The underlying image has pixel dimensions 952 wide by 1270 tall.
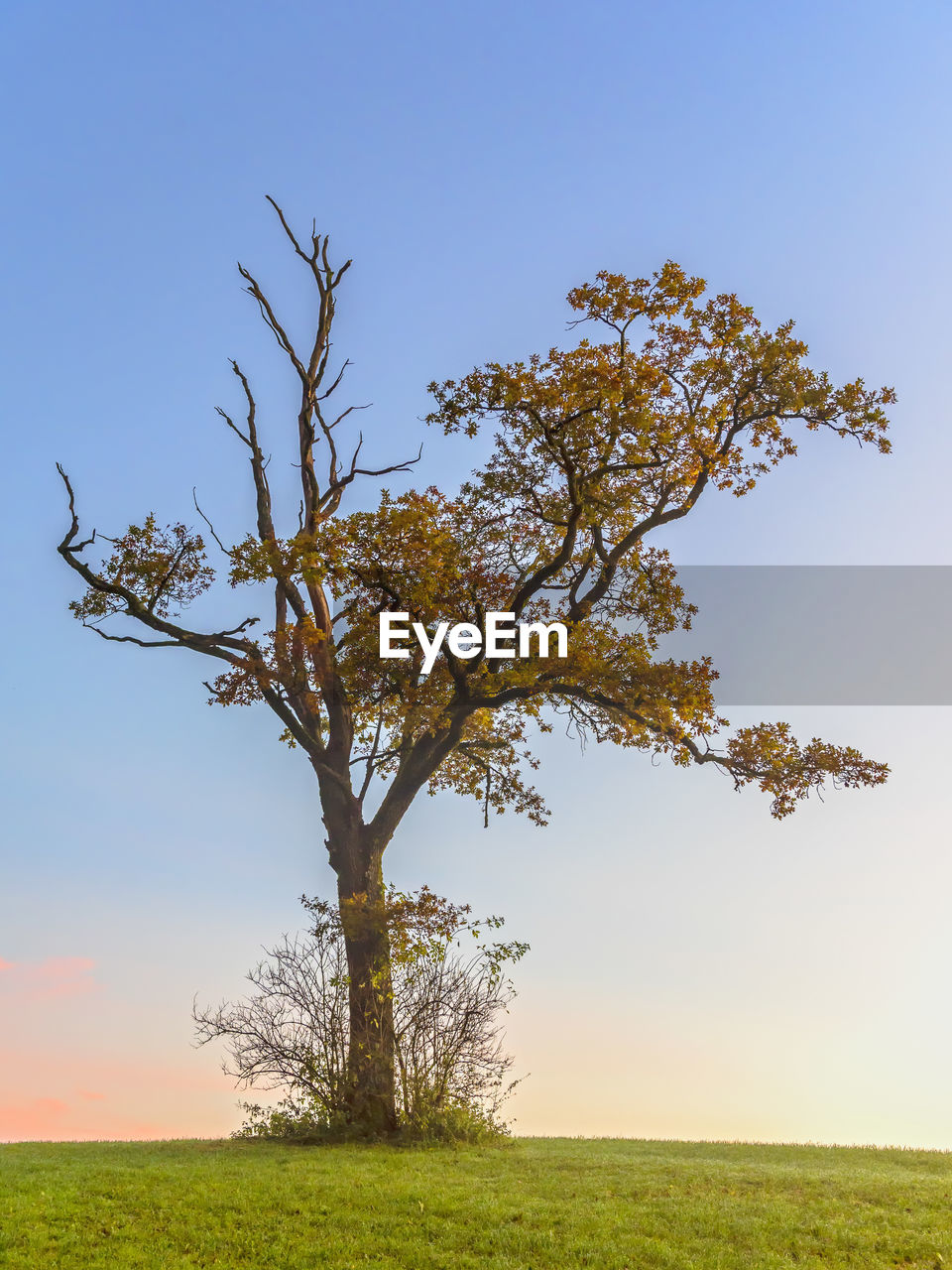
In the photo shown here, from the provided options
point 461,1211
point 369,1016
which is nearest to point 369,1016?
point 369,1016

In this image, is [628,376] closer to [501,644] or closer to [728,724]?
[501,644]

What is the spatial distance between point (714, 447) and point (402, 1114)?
11.3 meters

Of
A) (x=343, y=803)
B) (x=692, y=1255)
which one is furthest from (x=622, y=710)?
(x=692, y=1255)

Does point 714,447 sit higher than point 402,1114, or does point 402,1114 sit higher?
point 714,447

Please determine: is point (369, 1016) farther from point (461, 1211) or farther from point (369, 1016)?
point (461, 1211)

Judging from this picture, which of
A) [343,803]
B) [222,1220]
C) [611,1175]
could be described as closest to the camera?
[222,1220]

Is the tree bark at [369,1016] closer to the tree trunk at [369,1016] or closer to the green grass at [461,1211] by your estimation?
the tree trunk at [369,1016]

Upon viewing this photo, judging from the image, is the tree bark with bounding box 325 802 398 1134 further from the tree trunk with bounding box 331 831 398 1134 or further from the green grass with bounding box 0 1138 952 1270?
the green grass with bounding box 0 1138 952 1270

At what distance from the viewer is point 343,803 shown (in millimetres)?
17266

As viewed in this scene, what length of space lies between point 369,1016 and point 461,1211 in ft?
16.4

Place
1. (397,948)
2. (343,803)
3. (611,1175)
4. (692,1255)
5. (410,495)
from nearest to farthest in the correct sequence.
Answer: (692,1255) < (611,1175) < (397,948) < (410,495) < (343,803)

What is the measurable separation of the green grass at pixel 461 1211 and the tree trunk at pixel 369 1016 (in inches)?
49.7

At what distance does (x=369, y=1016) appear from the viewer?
51.1 ft

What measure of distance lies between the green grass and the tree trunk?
1.26m
